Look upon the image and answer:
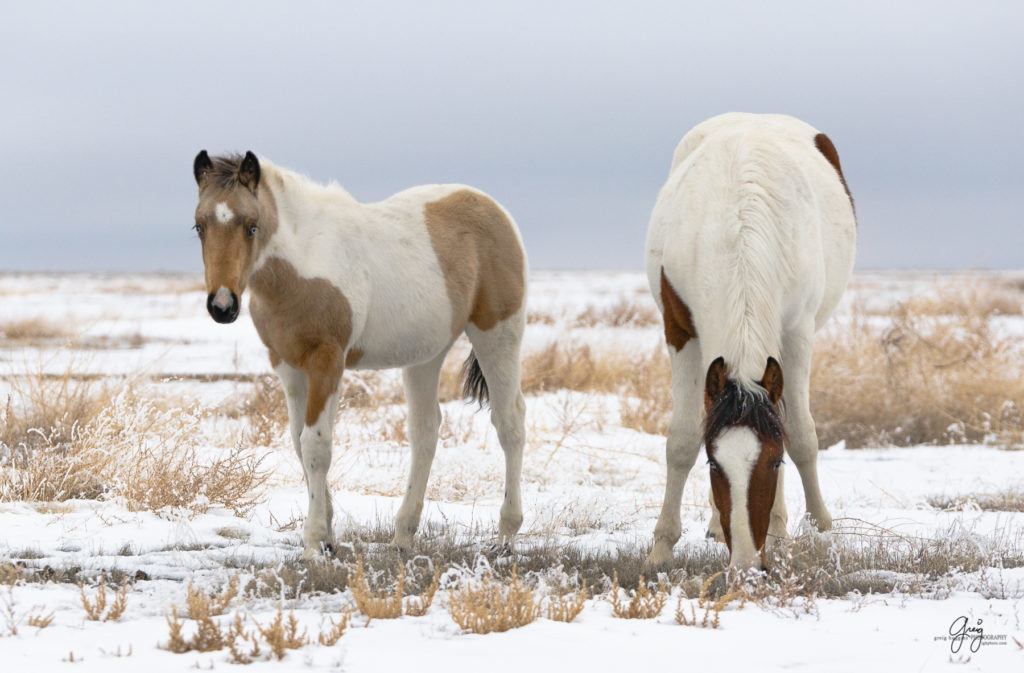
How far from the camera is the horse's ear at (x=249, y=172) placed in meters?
5.10

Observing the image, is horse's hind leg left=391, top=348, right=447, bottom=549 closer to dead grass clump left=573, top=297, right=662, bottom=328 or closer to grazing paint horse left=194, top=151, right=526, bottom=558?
grazing paint horse left=194, top=151, right=526, bottom=558

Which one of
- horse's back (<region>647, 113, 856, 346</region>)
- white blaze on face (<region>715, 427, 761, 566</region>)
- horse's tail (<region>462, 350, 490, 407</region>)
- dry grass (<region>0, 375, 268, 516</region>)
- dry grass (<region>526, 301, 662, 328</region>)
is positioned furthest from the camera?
dry grass (<region>526, 301, 662, 328</region>)

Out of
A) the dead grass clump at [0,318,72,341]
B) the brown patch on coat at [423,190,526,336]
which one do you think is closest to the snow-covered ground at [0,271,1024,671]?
the brown patch on coat at [423,190,526,336]

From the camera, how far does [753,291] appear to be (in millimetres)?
4699

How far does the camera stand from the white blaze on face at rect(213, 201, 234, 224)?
4.92 metres

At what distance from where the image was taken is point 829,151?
714cm

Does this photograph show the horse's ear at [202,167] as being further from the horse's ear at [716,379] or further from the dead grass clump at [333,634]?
the horse's ear at [716,379]

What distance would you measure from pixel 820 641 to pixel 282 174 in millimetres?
3883

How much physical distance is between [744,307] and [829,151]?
306cm

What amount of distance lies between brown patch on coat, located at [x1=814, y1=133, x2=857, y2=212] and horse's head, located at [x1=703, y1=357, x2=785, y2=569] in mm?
Answer: 3347

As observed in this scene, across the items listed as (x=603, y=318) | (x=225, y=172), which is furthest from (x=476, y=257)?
(x=603, y=318)

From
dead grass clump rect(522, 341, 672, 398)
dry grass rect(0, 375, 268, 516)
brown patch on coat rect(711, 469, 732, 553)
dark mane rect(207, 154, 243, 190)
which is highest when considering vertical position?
dark mane rect(207, 154, 243, 190)

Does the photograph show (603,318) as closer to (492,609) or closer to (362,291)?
(362,291)

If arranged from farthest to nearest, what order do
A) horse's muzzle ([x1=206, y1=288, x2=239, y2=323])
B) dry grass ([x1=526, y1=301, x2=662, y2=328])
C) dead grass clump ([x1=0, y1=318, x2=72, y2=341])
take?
dead grass clump ([x1=0, y1=318, x2=72, y2=341]), dry grass ([x1=526, y1=301, x2=662, y2=328]), horse's muzzle ([x1=206, y1=288, x2=239, y2=323])
